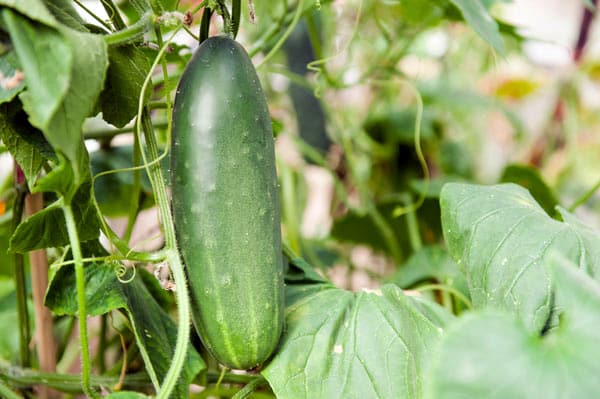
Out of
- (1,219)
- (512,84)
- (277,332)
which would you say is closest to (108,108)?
(277,332)

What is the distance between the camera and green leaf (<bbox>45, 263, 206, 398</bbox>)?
53cm

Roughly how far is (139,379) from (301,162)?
0.80 metres

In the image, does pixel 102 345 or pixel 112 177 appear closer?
pixel 102 345

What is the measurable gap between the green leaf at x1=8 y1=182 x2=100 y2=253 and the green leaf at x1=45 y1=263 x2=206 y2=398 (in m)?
0.05

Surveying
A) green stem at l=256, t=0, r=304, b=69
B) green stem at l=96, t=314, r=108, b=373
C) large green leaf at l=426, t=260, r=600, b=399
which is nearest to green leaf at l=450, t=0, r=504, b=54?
green stem at l=256, t=0, r=304, b=69

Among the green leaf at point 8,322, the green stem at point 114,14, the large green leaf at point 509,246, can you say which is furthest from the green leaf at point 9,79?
the green leaf at point 8,322

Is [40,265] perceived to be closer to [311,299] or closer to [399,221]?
[311,299]

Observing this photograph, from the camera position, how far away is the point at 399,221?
46.7 inches

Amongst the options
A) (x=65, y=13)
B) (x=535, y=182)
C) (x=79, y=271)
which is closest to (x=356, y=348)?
(x=79, y=271)

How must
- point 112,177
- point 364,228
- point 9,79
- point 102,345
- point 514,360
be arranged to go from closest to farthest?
point 514,360
point 9,79
point 102,345
point 112,177
point 364,228

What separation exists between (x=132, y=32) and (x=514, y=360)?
0.31m

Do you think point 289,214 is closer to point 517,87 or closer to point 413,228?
point 413,228

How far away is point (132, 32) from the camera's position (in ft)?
1.44

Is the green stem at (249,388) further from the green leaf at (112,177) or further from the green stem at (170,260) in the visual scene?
the green leaf at (112,177)
